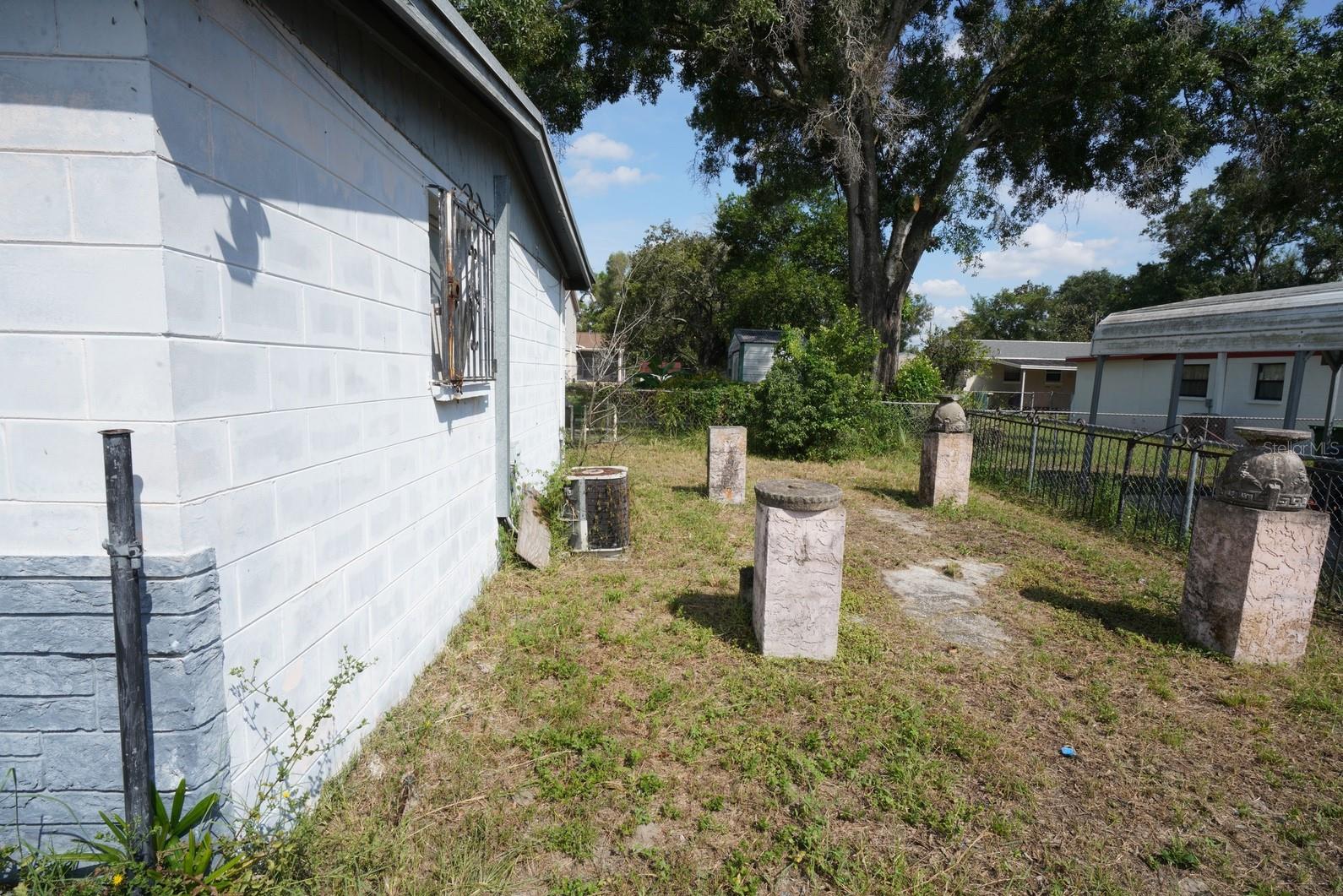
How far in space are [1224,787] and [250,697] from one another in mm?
4080

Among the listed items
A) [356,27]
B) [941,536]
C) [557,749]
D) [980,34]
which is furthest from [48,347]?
[980,34]

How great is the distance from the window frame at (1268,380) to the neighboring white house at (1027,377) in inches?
471

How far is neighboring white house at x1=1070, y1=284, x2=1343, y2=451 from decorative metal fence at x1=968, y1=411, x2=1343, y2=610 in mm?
2282

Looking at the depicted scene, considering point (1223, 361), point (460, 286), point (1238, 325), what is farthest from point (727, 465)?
point (1223, 361)

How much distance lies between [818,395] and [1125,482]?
5.63 metres

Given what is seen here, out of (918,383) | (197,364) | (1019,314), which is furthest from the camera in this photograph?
(1019,314)

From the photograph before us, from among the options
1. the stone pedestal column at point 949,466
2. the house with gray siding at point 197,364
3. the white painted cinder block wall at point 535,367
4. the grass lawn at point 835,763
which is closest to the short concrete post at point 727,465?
the white painted cinder block wall at point 535,367

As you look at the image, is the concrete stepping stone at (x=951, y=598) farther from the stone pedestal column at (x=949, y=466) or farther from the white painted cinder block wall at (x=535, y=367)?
the white painted cinder block wall at (x=535, y=367)

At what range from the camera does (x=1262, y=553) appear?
407cm

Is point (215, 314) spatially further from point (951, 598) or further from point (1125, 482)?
point (1125, 482)

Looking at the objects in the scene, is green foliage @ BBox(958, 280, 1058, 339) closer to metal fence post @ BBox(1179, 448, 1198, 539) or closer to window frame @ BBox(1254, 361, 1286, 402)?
window frame @ BBox(1254, 361, 1286, 402)

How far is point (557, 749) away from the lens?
302 centimetres

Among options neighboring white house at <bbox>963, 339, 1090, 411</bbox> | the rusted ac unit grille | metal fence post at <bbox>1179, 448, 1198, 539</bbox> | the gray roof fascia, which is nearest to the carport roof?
metal fence post at <bbox>1179, 448, 1198, 539</bbox>

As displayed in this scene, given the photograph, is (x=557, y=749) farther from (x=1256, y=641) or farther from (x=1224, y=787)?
(x=1256, y=641)
